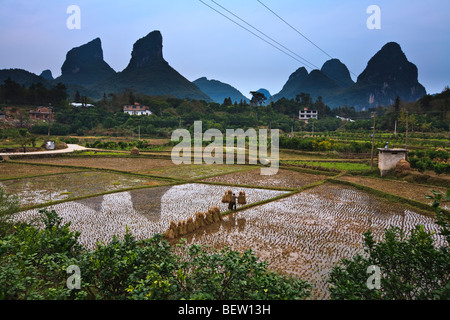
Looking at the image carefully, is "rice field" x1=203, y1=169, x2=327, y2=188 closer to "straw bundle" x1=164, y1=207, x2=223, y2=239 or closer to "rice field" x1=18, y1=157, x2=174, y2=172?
"straw bundle" x1=164, y1=207, x2=223, y2=239

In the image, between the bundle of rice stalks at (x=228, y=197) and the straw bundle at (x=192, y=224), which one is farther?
the bundle of rice stalks at (x=228, y=197)

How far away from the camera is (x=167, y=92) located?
409ft

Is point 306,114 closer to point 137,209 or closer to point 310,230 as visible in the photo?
point 137,209

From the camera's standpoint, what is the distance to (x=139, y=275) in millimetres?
4426

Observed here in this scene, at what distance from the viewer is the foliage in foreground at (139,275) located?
3761mm

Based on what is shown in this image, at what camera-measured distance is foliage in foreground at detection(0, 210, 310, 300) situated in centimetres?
376

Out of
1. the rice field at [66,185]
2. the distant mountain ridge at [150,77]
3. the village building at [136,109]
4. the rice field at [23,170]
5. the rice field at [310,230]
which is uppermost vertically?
the distant mountain ridge at [150,77]

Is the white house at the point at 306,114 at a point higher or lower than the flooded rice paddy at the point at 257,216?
higher

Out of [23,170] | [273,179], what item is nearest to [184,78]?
[23,170]

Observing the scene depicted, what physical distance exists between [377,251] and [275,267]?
2.86 m

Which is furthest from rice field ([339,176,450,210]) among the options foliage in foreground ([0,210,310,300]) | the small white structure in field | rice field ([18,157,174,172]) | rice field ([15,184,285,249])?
rice field ([18,157,174,172])

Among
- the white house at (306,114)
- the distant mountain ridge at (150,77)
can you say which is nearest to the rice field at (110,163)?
the white house at (306,114)

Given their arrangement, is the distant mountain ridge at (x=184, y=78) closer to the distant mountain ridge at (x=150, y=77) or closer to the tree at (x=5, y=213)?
the distant mountain ridge at (x=150, y=77)
